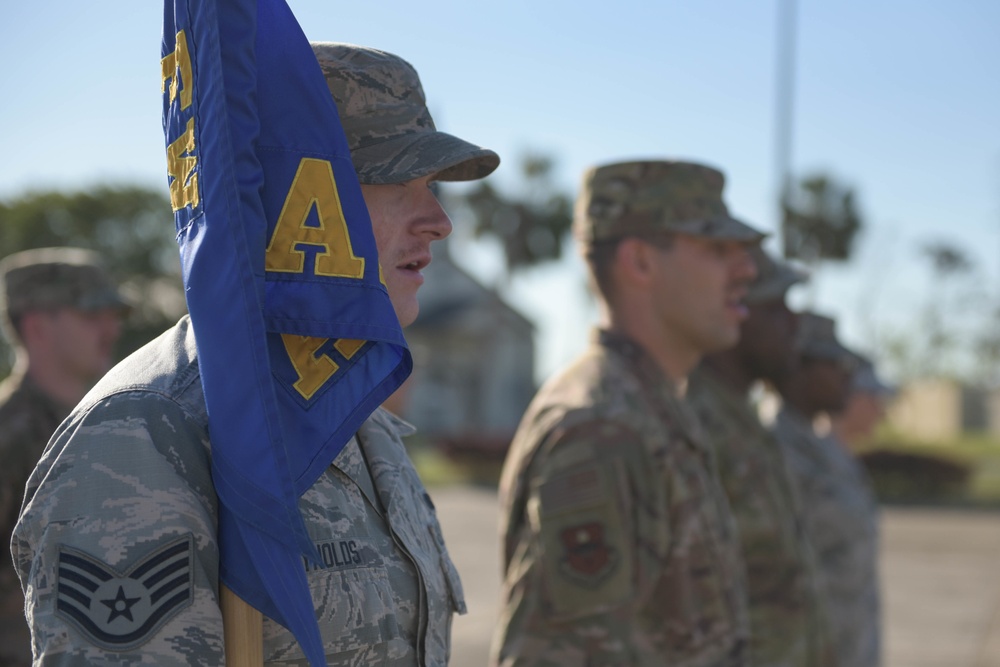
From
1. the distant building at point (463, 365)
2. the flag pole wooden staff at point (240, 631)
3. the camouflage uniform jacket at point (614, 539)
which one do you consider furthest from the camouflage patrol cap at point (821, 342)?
the distant building at point (463, 365)

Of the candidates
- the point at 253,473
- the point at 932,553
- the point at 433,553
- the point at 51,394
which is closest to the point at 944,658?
the point at 932,553

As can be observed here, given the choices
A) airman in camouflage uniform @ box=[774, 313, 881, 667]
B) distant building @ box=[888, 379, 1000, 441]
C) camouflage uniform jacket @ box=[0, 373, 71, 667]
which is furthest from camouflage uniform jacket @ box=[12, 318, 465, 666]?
distant building @ box=[888, 379, 1000, 441]

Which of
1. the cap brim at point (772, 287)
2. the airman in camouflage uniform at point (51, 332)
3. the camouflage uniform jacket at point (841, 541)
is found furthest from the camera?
the camouflage uniform jacket at point (841, 541)

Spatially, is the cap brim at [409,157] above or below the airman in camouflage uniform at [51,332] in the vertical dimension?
above

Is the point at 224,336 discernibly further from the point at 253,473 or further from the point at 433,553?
the point at 433,553

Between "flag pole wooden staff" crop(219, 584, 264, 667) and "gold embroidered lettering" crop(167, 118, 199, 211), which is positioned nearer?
"flag pole wooden staff" crop(219, 584, 264, 667)

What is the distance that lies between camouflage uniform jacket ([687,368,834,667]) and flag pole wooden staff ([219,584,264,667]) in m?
2.73

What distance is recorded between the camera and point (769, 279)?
4.95 m

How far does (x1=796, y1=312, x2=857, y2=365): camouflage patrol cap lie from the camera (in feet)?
20.3

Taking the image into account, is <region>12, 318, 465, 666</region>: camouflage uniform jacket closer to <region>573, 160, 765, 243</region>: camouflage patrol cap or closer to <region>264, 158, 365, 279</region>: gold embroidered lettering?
<region>264, 158, 365, 279</region>: gold embroidered lettering

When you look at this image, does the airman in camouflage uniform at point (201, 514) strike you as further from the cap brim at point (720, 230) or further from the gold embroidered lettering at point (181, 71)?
the cap brim at point (720, 230)

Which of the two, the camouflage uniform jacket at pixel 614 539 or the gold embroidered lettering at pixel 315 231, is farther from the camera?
the camouflage uniform jacket at pixel 614 539

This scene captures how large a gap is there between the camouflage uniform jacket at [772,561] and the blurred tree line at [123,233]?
81.0 feet

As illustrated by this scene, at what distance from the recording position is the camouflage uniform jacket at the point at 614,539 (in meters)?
2.88
